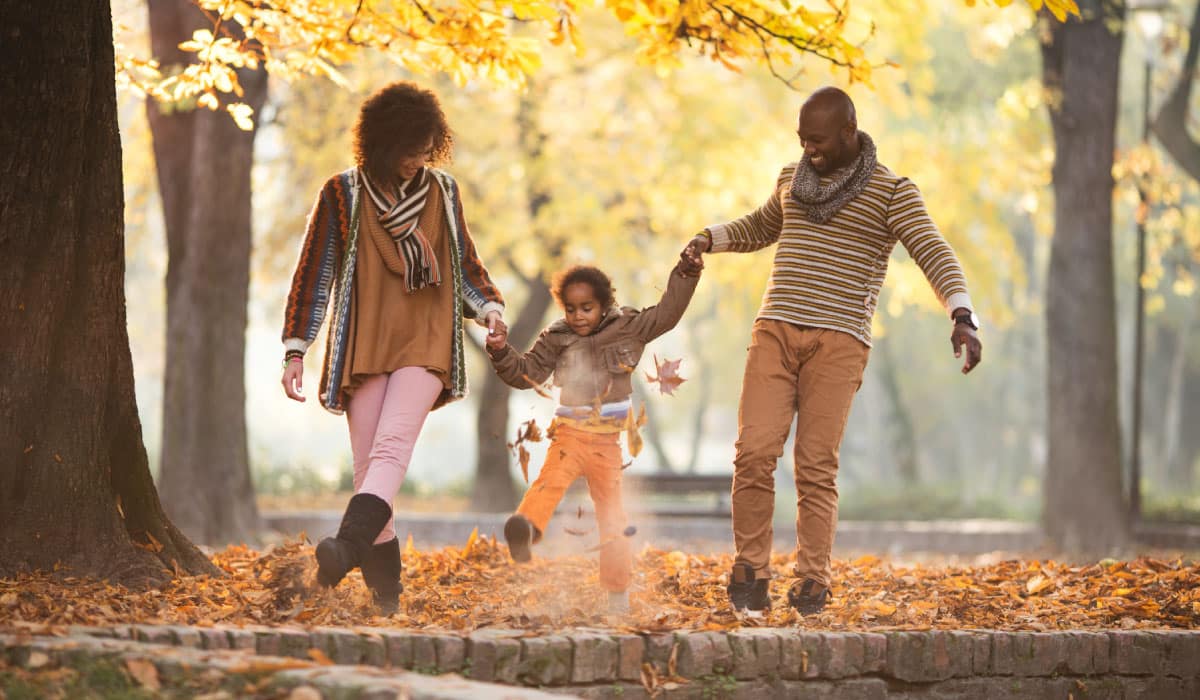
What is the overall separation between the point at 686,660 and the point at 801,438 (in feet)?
5.02

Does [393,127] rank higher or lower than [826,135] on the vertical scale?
lower

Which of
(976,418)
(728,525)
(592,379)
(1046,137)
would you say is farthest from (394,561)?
(976,418)

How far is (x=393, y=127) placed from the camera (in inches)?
217

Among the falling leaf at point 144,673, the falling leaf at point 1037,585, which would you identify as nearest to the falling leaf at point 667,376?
the falling leaf at point 1037,585

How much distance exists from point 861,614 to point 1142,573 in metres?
2.53

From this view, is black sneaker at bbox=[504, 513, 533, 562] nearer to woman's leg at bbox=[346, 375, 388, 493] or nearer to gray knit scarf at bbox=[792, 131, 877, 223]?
woman's leg at bbox=[346, 375, 388, 493]

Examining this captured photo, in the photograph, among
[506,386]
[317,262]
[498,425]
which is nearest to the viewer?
[317,262]

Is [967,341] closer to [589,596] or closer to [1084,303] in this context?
[589,596]

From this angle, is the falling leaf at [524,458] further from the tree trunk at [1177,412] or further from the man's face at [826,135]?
the tree trunk at [1177,412]

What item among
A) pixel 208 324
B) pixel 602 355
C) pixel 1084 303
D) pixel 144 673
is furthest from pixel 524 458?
pixel 1084 303

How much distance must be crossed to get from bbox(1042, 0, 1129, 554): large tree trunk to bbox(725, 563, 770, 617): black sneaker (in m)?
9.38

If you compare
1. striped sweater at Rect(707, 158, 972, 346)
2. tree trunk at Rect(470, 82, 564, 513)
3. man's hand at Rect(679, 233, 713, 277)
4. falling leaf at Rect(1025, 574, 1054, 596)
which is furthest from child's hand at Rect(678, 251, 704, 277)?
tree trunk at Rect(470, 82, 564, 513)

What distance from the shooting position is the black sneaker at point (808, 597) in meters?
5.89

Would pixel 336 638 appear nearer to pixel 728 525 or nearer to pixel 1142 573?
pixel 1142 573
